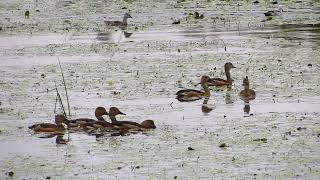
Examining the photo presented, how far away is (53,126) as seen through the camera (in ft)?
38.9

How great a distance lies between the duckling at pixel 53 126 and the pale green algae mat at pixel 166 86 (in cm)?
11

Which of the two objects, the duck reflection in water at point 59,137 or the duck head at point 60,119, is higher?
the duck head at point 60,119

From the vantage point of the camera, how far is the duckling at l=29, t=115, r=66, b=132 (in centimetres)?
1186

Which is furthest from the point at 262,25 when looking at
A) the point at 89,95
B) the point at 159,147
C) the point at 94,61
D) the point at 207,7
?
the point at 159,147

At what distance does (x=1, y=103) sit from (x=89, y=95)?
1.36m

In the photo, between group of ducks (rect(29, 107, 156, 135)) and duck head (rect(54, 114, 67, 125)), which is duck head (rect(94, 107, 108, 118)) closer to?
group of ducks (rect(29, 107, 156, 135))

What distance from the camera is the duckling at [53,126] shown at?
38.9 feet

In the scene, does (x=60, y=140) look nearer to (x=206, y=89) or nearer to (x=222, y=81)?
(x=206, y=89)

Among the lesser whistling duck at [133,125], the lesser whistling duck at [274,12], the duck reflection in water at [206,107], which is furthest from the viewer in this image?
the lesser whistling duck at [274,12]

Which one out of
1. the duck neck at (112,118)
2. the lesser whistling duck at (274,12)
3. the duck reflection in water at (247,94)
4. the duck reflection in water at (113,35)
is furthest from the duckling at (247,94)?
the lesser whistling duck at (274,12)

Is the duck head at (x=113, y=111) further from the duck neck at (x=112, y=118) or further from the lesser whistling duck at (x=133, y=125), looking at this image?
the lesser whistling duck at (x=133, y=125)

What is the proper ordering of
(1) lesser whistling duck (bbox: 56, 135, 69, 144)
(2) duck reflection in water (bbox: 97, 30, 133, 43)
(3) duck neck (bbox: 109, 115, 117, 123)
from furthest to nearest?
(2) duck reflection in water (bbox: 97, 30, 133, 43) → (3) duck neck (bbox: 109, 115, 117, 123) → (1) lesser whistling duck (bbox: 56, 135, 69, 144)

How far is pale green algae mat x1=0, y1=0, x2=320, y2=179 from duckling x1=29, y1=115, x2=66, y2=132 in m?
0.11

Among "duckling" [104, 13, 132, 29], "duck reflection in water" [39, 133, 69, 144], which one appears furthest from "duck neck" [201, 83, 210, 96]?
"duckling" [104, 13, 132, 29]
